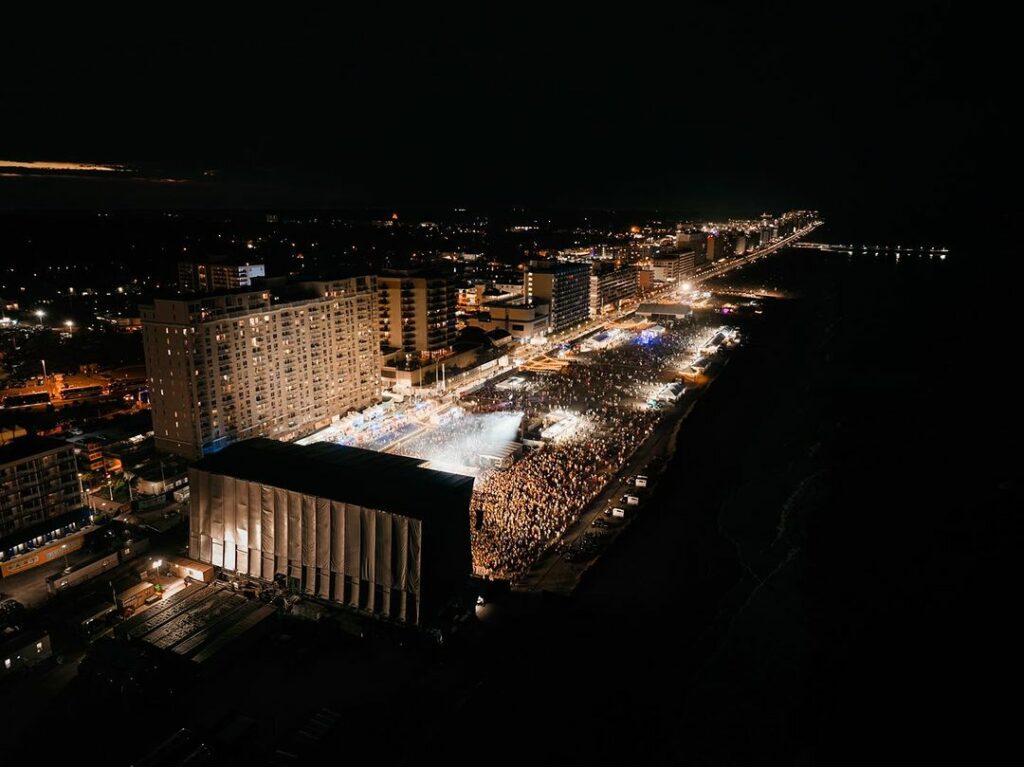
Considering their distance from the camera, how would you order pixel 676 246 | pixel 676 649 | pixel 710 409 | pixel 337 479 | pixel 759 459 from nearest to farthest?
1. pixel 676 649
2. pixel 337 479
3. pixel 759 459
4. pixel 710 409
5. pixel 676 246

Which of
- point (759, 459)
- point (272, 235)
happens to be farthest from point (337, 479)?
point (272, 235)

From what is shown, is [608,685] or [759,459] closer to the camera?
[608,685]

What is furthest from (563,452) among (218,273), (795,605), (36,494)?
(218,273)

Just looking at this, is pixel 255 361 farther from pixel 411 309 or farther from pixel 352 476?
pixel 411 309

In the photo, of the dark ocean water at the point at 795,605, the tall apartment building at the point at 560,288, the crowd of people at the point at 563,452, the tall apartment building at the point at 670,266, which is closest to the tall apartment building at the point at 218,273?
the tall apartment building at the point at 560,288

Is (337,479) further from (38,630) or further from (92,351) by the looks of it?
(92,351)

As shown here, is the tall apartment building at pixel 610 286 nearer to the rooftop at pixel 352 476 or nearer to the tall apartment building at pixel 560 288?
the tall apartment building at pixel 560 288
